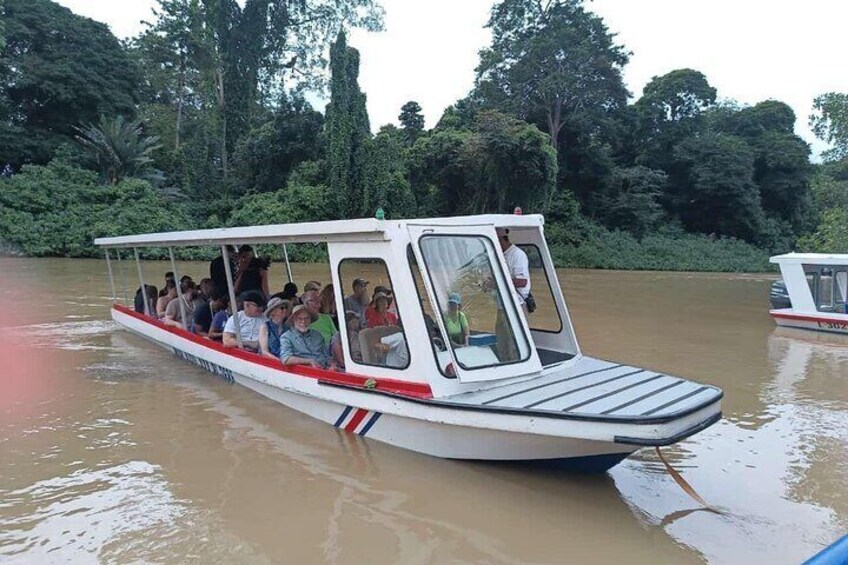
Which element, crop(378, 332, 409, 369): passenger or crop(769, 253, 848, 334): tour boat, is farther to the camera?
crop(769, 253, 848, 334): tour boat

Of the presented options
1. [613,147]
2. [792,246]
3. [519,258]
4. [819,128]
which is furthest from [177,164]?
[792,246]

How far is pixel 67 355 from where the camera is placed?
31.9 ft

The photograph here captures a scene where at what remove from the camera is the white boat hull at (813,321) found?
519 inches

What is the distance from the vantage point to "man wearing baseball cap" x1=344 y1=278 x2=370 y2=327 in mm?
5871

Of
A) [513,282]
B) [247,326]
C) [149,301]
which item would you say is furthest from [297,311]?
[149,301]

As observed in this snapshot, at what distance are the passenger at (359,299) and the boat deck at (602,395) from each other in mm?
1361

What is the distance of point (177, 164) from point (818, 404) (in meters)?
35.2

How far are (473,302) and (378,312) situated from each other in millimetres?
870

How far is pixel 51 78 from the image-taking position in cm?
3244

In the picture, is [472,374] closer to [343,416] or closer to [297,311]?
[343,416]

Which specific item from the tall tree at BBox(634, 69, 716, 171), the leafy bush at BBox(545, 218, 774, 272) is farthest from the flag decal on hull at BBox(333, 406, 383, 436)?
the tall tree at BBox(634, 69, 716, 171)

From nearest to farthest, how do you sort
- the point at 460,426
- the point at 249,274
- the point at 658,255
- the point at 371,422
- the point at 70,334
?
the point at 460,426, the point at 371,422, the point at 249,274, the point at 70,334, the point at 658,255

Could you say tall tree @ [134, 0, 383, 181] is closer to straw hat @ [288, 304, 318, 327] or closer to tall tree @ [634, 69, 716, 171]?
tall tree @ [634, 69, 716, 171]

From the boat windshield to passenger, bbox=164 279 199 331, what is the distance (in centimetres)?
514
